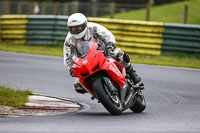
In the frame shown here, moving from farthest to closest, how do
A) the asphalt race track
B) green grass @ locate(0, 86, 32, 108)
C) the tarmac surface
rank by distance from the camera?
green grass @ locate(0, 86, 32, 108)
the tarmac surface
the asphalt race track

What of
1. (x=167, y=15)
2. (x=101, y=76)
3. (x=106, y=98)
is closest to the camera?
(x=106, y=98)

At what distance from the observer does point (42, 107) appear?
363 inches

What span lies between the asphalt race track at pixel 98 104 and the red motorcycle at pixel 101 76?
0.26 metres

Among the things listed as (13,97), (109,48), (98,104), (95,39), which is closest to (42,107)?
(13,97)

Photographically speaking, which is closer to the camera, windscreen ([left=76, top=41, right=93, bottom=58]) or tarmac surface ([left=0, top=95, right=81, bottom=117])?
windscreen ([left=76, top=41, right=93, bottom=58])

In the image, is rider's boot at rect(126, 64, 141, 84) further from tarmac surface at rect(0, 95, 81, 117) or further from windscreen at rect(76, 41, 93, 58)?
windscreen at rect(76, 41, 93, 58)

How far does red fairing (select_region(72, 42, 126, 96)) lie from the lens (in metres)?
8.16

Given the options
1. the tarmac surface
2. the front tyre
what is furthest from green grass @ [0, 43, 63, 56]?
the front tyre

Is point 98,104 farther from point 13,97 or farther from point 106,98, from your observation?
point 106,98

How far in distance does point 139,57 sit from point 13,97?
10.2 metres

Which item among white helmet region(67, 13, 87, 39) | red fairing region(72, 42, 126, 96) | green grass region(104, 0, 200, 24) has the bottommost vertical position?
green grass region(104, 0, 200, 24)

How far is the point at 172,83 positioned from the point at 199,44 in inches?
253

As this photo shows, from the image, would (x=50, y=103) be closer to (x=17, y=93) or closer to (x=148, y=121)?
(x=17, y=93)

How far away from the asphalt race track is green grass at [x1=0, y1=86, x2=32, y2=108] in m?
0.98
